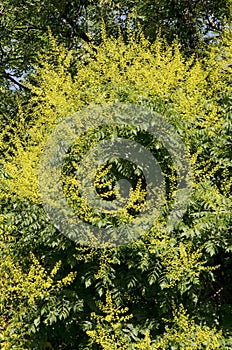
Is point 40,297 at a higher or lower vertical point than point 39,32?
lower

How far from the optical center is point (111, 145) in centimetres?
328

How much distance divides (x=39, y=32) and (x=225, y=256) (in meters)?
5.07

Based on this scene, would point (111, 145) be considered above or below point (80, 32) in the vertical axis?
below

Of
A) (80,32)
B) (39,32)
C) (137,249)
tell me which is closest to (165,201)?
(137,249)

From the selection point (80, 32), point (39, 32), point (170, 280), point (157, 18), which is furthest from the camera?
point (39, 32)

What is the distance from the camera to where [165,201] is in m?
3.09

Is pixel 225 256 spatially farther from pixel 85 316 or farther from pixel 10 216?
pixel 10 216

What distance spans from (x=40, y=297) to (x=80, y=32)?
180 inches

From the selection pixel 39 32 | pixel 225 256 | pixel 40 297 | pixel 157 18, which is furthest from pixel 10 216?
pixel 39 32

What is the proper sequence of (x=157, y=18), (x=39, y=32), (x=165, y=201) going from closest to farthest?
(x=165, y=201)
(x=157, y=18)
(x=39, y=32)

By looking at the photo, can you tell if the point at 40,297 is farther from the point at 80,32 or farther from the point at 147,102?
the point at 80,32

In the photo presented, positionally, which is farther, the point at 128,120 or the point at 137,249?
the point at 128,120

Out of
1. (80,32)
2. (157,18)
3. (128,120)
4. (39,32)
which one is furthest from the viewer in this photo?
(39,32)

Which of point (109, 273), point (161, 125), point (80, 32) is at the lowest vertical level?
point (109, 273)
